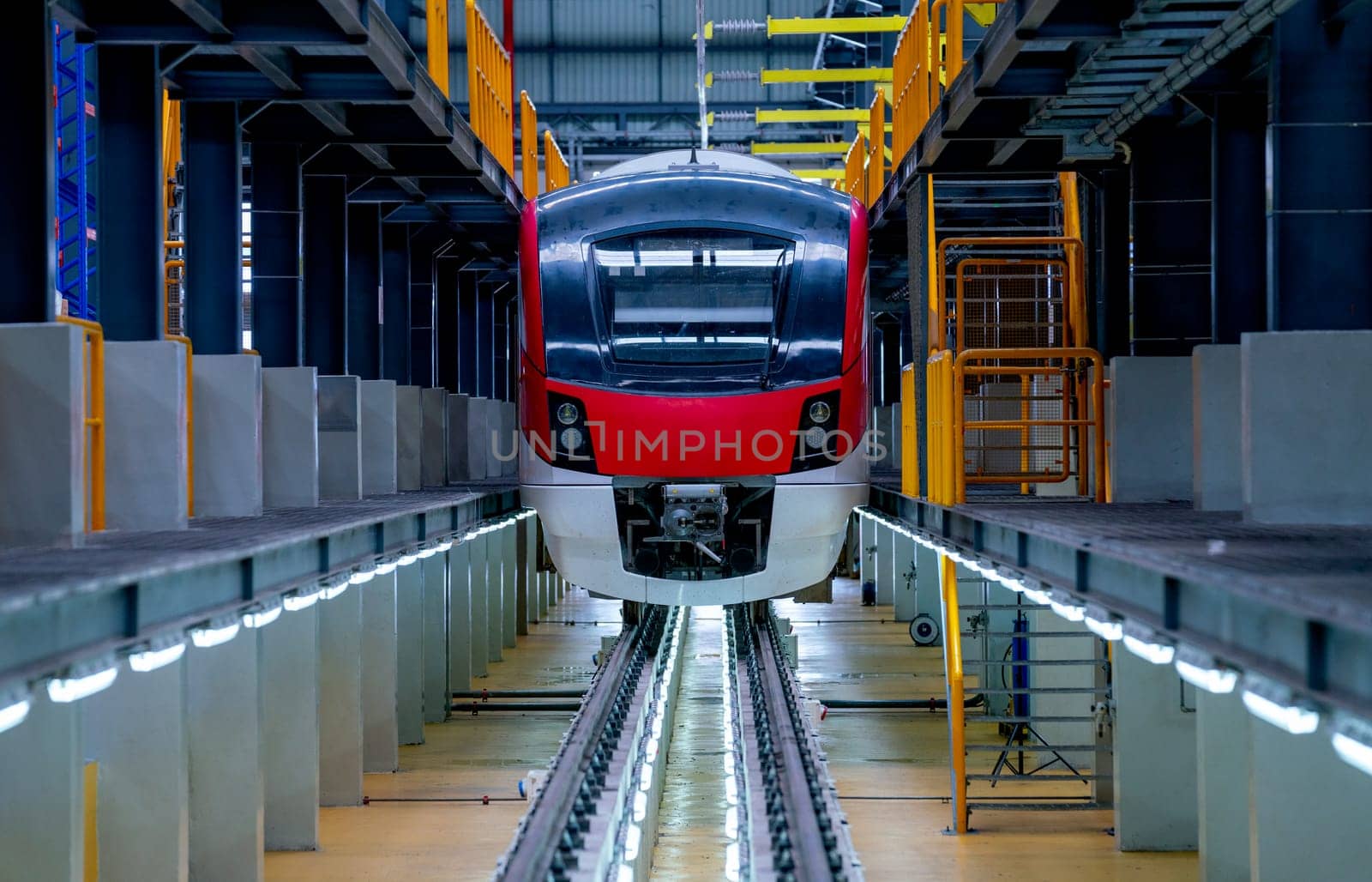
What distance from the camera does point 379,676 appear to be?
13531 millimetres

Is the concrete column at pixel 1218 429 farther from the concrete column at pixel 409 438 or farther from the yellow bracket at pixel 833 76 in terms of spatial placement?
the yellow bracket at pixel 833 76

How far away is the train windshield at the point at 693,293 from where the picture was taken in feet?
31.7

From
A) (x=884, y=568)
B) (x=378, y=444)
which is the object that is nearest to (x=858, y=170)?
(x=378, y=444)

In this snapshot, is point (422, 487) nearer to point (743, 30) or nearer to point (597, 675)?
point (597, 675)

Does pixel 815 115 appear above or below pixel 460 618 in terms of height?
above

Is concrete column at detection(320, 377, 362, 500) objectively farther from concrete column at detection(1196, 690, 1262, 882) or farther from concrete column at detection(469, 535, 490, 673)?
concrete column at detection(1196, 690, 1262, 882)

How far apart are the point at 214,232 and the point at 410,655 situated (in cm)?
535

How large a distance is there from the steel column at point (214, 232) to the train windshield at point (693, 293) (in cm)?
276

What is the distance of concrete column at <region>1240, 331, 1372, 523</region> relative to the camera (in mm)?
7266

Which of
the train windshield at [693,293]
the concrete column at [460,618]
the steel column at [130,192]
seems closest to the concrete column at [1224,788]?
the train windshield at [693,293]

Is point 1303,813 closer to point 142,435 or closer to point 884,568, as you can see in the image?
point 142,435

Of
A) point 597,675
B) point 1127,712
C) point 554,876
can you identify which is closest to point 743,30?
point 597,675

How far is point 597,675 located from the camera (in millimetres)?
12547

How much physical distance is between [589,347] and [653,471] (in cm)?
90
